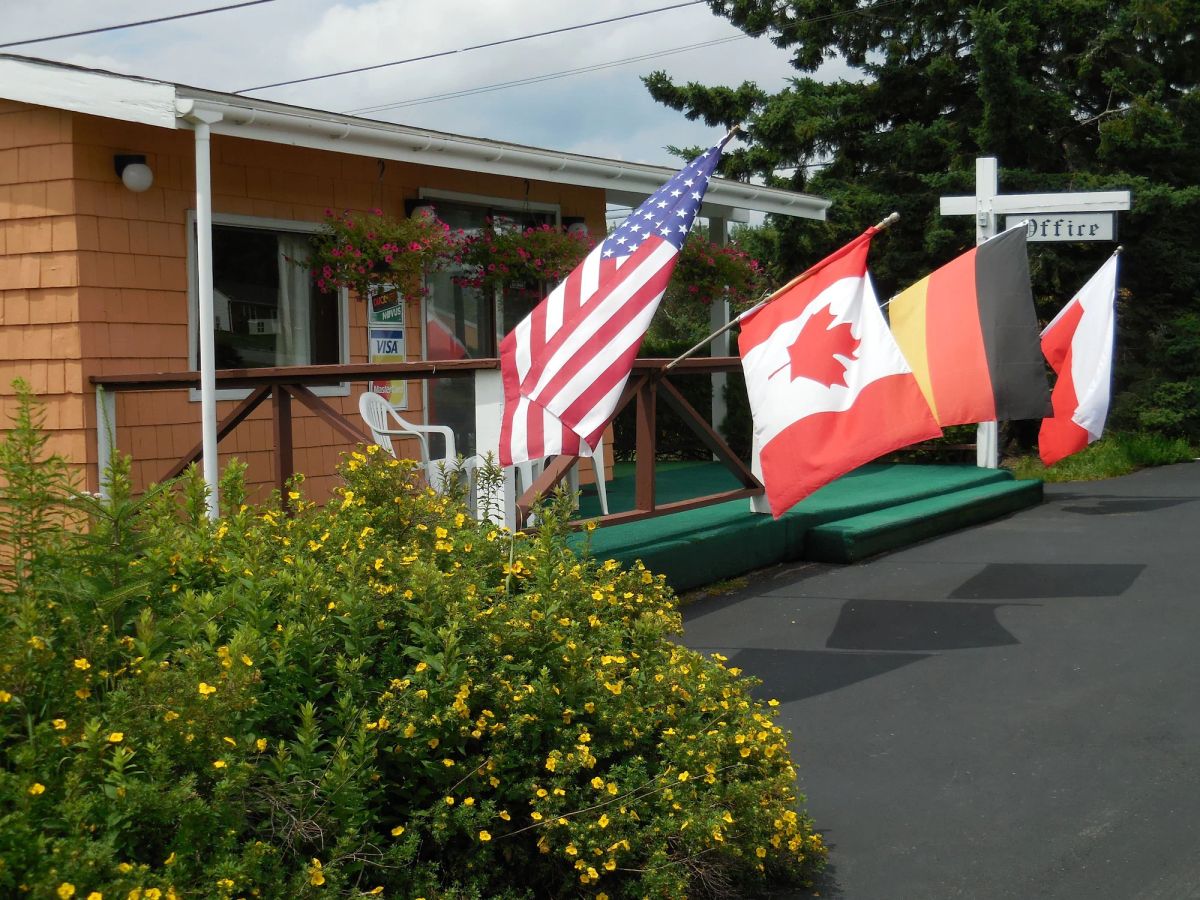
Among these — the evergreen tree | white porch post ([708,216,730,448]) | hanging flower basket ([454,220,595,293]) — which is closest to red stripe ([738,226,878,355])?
hanging flower basket ([454,220,595,293])

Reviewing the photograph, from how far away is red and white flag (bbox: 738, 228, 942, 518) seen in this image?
5762 mm

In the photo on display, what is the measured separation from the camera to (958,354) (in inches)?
274

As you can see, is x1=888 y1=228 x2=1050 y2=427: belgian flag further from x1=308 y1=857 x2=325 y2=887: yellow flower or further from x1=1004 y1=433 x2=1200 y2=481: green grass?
x1=1004 y1=433 x2=1200 y2=481: green grass

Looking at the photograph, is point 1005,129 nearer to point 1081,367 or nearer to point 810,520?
point 1081,367

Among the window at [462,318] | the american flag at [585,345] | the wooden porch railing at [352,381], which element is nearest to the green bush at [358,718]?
the american flag at [585,345]

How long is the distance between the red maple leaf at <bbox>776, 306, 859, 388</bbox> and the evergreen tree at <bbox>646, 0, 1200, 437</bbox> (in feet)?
33.9

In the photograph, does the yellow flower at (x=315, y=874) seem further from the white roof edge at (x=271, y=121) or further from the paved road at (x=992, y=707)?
the white roof edge at (x=271, y=121)

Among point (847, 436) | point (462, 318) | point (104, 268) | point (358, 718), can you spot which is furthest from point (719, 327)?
point (358, 718)

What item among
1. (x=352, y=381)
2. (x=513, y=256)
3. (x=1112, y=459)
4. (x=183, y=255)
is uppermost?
(x=513, y=256)

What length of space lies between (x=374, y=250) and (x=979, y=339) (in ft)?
12.7

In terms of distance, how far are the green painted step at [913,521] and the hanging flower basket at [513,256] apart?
2.83 metres

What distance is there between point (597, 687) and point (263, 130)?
490cm

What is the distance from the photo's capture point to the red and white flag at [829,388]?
18.9 feet

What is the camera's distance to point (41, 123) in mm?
7344
